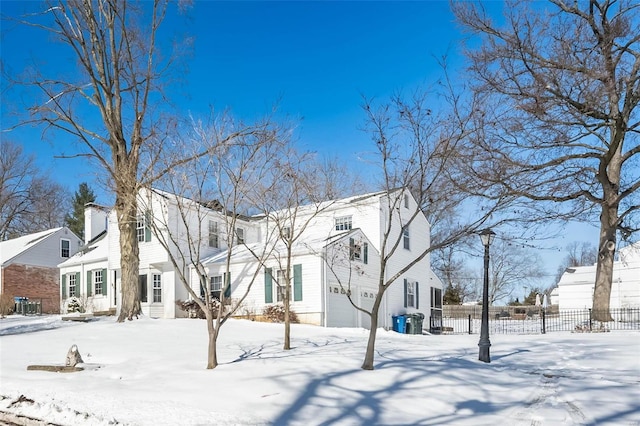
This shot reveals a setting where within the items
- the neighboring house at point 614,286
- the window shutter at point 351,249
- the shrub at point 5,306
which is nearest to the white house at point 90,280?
the shrub at point 5,306

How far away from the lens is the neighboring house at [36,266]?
34.3m

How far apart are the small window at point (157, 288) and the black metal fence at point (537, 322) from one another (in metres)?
12.9

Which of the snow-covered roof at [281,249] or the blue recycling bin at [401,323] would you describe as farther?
the blue recycling bin at [401,323]

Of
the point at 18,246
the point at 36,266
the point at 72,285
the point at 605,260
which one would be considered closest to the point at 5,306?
the point at 72,285

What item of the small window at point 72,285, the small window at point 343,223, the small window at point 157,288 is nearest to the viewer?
the small window at point 157,288

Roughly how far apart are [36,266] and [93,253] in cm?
941

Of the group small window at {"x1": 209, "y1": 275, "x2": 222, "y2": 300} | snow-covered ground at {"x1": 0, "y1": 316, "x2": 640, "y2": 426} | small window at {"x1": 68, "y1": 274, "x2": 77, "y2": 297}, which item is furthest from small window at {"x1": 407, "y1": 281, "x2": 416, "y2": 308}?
small window at {"x1": 68, "y1": 274, "x2": 77, "y2": 297}

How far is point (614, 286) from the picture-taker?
38.2 meters

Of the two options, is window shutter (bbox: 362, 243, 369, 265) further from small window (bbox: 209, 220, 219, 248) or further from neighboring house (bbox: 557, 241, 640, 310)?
neighboring house (bbox: 557, 241, 640, 310)

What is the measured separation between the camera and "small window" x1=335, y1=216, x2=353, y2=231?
25.1 meters

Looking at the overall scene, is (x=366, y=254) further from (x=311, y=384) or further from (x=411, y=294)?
(x=311, y=384)

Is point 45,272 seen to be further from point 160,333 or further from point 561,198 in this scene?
point 561,198

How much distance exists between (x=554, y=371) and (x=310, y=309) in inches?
435

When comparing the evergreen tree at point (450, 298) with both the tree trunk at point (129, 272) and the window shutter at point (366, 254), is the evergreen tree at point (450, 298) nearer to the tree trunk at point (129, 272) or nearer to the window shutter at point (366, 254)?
the window shutter at point (366, 254)
